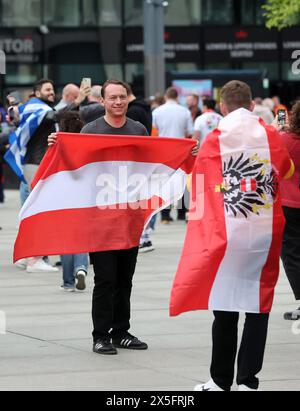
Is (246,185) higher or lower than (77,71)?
higher

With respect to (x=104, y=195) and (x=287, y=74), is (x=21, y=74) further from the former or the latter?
(x=104, y=195)

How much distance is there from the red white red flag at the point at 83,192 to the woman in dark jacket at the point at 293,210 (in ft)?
3.73

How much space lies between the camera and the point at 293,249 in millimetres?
10766

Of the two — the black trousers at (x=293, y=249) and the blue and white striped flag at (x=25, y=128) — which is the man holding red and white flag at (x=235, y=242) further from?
the blue and white striped flag at (x=25, y=128)

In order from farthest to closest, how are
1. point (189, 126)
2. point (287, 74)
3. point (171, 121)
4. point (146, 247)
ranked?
point (287, 74), point (189, 126), point (171, 121), point (146, 247)

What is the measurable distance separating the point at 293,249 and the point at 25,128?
4.72 metres

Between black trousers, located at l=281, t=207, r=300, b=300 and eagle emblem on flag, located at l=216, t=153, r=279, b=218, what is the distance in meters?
3.10

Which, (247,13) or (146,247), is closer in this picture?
(146,247)

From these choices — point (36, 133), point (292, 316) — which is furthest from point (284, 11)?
point (292, 316)

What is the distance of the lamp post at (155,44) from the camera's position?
3341cm

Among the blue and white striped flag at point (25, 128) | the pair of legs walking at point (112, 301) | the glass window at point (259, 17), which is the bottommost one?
the pair of legs walking at point (112, 301)

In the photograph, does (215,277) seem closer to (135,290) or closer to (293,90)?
(135,290)

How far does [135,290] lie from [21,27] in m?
32.6

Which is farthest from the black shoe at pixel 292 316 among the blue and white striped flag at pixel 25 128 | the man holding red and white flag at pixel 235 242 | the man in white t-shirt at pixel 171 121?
the man in white t-shirt at pixel 171 121
